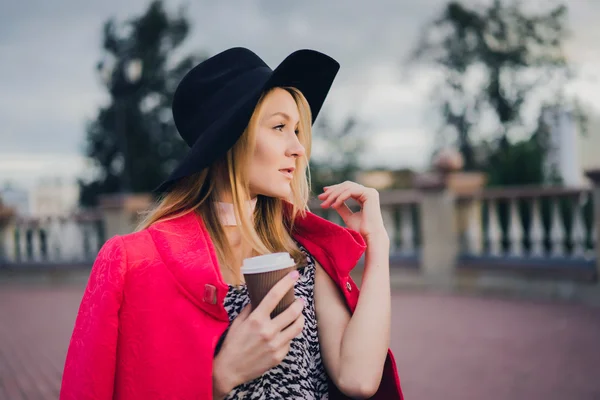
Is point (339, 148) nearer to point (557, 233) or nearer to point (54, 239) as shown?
point (54, 239)

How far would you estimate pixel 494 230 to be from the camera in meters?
9.25

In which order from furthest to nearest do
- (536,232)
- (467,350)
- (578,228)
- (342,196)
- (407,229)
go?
(407,229), (536,232), (578,228), (467,350), (342,196)

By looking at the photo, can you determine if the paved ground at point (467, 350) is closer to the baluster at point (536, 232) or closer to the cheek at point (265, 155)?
the baluster at point (536, 232)

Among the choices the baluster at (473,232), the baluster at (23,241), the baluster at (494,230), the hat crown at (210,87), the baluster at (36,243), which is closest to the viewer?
the hat crown at (210,87)

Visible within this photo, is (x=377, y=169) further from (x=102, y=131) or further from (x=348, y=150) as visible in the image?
(x=102, y=131)

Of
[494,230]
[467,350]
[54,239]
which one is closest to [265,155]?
[467,350]

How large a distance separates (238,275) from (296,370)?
0.31 meters

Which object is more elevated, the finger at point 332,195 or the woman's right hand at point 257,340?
the finger at point 332,195

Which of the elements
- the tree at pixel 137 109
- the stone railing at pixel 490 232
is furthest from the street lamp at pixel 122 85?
the stone railing at pixel 490 232

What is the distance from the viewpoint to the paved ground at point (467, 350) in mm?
4758

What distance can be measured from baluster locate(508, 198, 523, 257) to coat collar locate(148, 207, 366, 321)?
7.67 m

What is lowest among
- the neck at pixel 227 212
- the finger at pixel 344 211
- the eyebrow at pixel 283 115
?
the finger at pixel 344 211

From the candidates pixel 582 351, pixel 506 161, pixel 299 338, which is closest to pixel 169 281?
pixel 299 338

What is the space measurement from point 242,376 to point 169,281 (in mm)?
297
